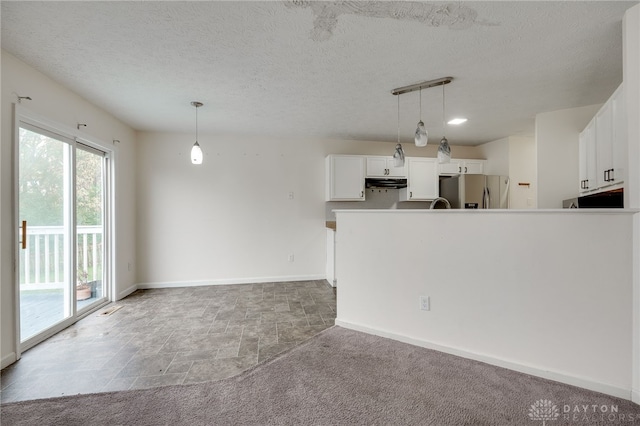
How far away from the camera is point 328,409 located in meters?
1.66

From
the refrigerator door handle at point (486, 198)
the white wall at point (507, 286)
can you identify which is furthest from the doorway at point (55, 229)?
the refrigerator door handle at point (486, 198)

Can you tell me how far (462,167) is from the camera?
16.1 ft

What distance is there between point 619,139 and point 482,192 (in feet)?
8.01

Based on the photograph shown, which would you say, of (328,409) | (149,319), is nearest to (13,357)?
(149,319)

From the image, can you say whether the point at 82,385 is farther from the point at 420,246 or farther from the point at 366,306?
the point at 420,246

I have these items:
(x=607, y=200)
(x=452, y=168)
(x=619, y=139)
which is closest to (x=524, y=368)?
(x=607, y=200)

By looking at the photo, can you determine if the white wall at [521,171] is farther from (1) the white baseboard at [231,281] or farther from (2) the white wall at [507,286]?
(1) the white baseboard at [231,281]

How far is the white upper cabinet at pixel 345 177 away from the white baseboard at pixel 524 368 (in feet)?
8.07

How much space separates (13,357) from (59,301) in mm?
784

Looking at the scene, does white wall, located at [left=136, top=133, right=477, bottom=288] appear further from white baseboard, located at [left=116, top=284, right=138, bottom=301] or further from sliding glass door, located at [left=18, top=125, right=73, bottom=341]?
sliding glass door, located at [left=18, top=125, right=73, bottom=341]

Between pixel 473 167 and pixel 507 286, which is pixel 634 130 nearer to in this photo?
pixel 507 286

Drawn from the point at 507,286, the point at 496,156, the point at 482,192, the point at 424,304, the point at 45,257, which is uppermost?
the point at 496,156

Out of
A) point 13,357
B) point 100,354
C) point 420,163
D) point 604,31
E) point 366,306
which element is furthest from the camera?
point 420,163

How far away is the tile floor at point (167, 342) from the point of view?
77.9 inches
